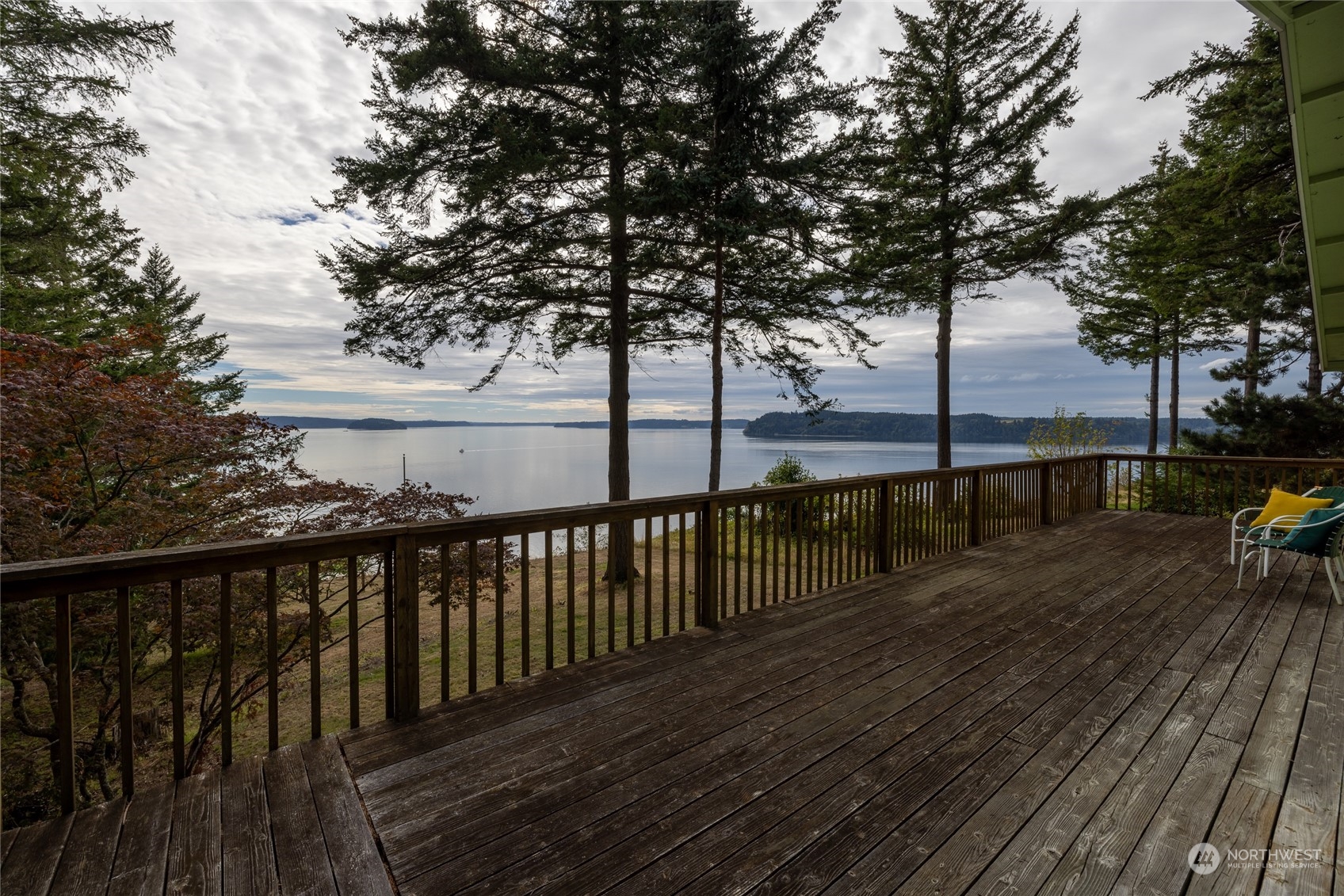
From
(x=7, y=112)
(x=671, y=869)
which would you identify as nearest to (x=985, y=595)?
(x=671, y=869)

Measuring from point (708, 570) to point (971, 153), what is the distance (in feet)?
35.0

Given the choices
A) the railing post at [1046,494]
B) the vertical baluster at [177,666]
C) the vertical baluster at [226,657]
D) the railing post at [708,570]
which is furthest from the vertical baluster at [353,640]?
the railing post at [1046,494]

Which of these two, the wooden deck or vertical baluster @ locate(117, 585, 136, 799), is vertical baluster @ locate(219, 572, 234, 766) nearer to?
A: the wooden deck

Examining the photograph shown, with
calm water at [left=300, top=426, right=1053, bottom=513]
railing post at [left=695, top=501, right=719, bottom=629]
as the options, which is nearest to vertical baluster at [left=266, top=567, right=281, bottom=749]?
calm water at [left=300, top=426, right=1053, bottom=513]

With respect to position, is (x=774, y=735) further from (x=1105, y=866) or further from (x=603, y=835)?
(x=1105, y=866)

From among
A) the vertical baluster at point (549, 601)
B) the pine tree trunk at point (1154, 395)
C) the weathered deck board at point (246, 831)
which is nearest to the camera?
the weathered deck board at point (246, 831)

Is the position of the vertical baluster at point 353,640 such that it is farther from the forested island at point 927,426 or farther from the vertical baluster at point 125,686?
the forested island at point 927,426

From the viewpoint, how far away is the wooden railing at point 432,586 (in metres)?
1.88

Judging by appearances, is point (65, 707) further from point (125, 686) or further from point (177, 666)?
point (177, 666)

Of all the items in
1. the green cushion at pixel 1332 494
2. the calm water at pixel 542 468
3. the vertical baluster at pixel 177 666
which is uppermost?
the green cushion at pixel 1332 494

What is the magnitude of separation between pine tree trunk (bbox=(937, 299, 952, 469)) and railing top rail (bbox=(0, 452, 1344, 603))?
827 centimetres

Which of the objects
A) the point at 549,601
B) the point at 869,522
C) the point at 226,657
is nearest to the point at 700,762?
the point at 549,601

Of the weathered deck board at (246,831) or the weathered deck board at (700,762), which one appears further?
the weathered deck board at (700,762)

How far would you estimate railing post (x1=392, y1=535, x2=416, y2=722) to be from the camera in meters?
2.38
